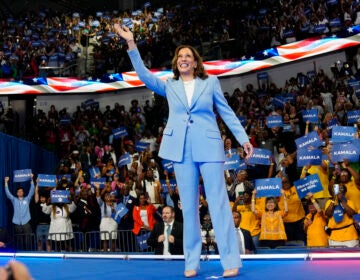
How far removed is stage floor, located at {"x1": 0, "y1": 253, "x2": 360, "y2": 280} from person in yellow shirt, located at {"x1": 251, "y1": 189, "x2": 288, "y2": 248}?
10.2 ft

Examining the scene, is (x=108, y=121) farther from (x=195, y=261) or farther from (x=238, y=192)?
(x=195, y=261)

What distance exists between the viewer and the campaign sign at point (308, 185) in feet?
23.7

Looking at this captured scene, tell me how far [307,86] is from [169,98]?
936 centimetres

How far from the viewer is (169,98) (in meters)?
3.59

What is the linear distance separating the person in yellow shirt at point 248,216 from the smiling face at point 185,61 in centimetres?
419

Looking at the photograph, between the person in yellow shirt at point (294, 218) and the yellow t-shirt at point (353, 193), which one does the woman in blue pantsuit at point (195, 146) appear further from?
the person in yellow shirt at point (294, 218)

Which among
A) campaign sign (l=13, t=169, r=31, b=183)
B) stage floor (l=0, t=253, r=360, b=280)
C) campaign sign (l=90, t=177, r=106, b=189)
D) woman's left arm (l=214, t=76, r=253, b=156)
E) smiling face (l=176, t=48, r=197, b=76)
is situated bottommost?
stage floor (l=0, t=253, r=360, b=280)

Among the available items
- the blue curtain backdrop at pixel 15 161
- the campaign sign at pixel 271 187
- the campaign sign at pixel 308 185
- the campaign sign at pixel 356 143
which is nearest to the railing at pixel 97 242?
the blue curtain backdrop at pixel 15 161

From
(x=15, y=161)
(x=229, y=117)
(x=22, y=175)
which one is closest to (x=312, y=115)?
(x=22, y=175)

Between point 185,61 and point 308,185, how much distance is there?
4226 mm

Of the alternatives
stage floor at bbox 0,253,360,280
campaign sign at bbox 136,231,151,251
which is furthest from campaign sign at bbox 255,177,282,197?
stage floor at bbox 0,253,360,280

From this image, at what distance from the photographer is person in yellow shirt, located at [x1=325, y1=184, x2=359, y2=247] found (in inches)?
258

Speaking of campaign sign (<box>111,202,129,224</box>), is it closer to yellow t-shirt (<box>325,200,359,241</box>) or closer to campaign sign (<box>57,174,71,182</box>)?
campaign sign (<box>57,174,71,182</box>)

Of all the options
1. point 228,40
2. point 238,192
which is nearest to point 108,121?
point 228,40
